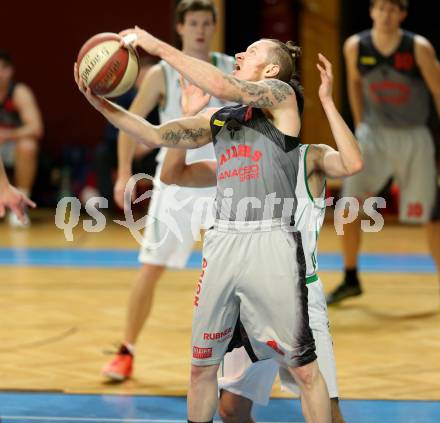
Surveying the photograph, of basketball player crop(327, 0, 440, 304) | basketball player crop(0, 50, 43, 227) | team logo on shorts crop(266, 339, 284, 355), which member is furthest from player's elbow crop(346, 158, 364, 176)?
basketball player crop(0, 50, 43, 227)

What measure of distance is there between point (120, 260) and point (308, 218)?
18.9 feet

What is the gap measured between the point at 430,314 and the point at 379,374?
5.64ft

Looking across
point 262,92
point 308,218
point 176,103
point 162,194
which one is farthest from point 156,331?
point 262,92

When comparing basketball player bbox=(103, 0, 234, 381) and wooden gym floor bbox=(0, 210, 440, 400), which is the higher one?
Answer: basketball player bbox=(103, 0, 234, 381)

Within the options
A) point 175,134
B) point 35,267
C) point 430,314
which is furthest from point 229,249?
point 35,267

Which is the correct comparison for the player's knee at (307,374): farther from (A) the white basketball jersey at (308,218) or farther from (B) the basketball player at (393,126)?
(B) the basketball player at (393,126)

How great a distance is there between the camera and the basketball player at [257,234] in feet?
12.2

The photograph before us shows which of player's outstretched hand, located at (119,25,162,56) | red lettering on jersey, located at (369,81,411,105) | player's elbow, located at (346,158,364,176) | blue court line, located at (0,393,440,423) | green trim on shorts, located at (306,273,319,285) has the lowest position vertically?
blue court line, located at (0,393,440,423)

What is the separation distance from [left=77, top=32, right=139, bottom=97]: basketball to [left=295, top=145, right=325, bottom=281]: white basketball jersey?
2.51ft

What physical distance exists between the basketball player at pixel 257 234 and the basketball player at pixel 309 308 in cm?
22

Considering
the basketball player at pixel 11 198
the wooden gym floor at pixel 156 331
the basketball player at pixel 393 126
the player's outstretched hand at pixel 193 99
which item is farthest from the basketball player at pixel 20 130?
the player's outstretched hand at pixel 193 99

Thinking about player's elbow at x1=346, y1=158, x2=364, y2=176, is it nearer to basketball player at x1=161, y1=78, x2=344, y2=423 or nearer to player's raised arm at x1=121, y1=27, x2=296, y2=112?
basketball player at x1=161, y1=78, x2=344, y2=423

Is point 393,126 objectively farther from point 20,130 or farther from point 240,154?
point 20,130

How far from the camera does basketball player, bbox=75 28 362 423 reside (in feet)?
12.2
